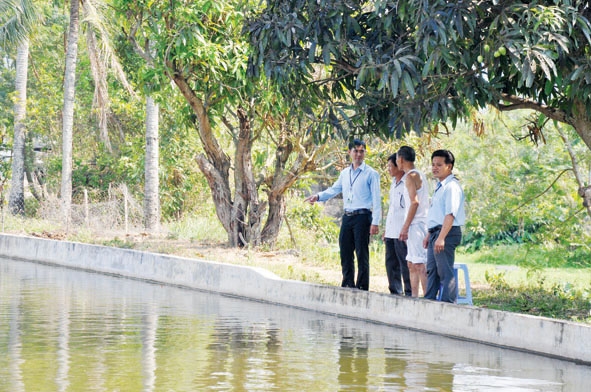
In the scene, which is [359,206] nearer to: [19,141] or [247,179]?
[247,179]

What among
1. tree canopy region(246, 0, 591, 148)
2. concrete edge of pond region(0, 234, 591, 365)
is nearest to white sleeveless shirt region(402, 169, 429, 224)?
tree canopy region(246, 0, 591, 148)

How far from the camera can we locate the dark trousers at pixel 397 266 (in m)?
14.7

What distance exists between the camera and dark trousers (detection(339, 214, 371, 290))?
15477 millimetres

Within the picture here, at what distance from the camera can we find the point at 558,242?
22.6m

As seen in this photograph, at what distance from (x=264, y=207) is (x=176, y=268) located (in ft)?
16.3

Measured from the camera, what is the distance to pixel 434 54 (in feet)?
39.4

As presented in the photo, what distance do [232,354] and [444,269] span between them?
312 cm

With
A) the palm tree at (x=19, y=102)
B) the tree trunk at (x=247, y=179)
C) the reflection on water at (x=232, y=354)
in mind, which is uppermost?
the palm tree at (x=19, y=102)

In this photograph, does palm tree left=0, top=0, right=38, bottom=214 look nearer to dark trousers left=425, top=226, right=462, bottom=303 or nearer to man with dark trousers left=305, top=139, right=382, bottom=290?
man with dark trousers left=305, top=139, right=382, bottom=290

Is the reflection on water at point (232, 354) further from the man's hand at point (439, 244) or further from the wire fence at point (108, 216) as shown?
the wire fence at point (108, 216)

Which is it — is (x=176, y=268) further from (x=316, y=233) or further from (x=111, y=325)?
(x=316, y=233)

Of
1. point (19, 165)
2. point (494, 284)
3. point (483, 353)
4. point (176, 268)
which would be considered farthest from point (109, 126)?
point (483, 353)

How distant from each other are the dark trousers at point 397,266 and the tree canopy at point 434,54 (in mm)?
1598

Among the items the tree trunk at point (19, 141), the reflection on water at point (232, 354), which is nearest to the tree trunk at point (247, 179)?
the reflection on water at point (232, 354)
